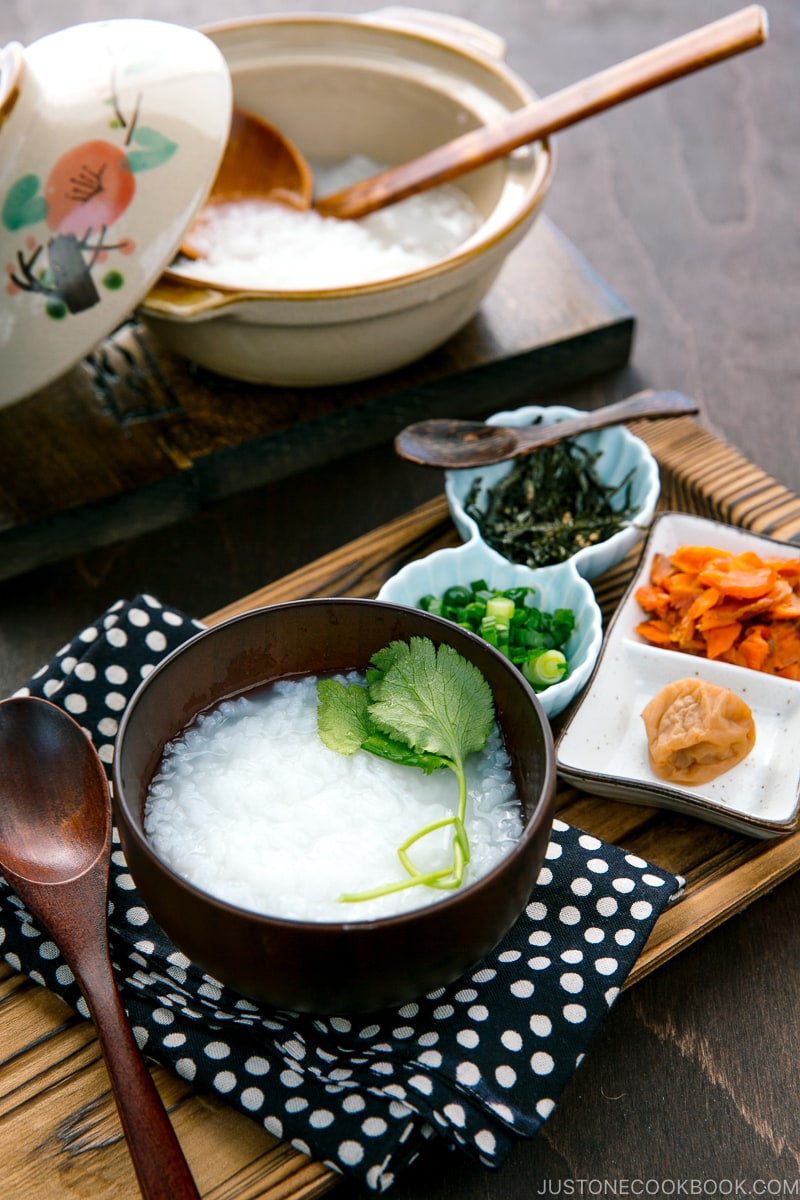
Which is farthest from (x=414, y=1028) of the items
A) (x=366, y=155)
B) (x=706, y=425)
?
(x=366, y=155)

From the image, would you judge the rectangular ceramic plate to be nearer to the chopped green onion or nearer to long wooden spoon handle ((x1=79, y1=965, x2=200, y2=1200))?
the chopped green onion

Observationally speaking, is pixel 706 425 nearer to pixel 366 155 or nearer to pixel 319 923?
pixel 366 155

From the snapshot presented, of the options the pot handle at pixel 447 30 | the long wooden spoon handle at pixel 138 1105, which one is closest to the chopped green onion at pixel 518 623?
the long wooden spoon handle at pixel 138 1105

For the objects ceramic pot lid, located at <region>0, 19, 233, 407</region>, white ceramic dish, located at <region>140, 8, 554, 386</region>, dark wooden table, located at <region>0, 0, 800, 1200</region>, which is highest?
ceramic pot lid, located at <region>0, 19, 233, 407</region>

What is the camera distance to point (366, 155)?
235 cm

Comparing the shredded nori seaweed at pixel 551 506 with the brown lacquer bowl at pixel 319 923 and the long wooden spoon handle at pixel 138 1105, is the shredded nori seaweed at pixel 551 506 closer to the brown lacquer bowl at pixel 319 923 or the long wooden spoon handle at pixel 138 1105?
the brown lacquer bowl at pixel 319 923

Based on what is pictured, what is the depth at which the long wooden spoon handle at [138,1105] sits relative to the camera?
3.40ft

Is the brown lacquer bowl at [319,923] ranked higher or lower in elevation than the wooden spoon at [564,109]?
lower

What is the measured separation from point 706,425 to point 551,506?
520 millimetres

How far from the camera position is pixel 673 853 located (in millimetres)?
1401

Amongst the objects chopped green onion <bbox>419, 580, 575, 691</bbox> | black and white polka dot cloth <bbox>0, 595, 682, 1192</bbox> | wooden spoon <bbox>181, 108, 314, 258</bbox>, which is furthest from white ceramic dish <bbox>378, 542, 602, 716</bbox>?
wooden spoon <bbox>181, 108, 314, 258</bbox>

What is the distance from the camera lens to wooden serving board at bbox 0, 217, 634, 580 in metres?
1.92

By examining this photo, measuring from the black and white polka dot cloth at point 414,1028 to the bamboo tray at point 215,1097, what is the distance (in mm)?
31

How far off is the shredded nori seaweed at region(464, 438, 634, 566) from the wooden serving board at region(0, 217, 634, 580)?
1.05 feet
